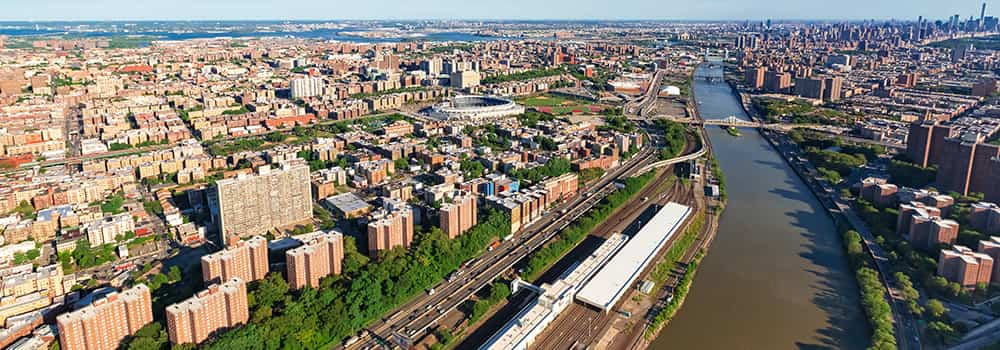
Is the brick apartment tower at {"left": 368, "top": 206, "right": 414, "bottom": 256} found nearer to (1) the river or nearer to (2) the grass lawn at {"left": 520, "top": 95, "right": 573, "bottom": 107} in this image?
(1) the river

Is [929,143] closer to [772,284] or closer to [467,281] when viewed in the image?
[772,284]

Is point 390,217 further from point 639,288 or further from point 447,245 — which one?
point 639,288

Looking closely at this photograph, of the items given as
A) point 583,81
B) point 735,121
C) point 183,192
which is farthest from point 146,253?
point 583,81

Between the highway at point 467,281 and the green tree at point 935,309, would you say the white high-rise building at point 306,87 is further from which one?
the green tree at point 935,309

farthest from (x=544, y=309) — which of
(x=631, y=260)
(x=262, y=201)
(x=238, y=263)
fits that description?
(x=262, y=201)

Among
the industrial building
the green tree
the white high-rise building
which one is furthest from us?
the white high-rise building

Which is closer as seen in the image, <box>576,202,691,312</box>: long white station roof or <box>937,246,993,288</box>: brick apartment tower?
<box>576,202,691,312</box>: long white station roof

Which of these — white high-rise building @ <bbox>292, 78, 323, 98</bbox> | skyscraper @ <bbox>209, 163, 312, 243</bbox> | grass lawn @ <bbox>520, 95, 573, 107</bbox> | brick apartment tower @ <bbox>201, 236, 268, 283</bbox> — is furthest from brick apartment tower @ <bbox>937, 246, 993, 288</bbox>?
white high-rise building @ <bbox>292, 78, 323, 98</bbox>
